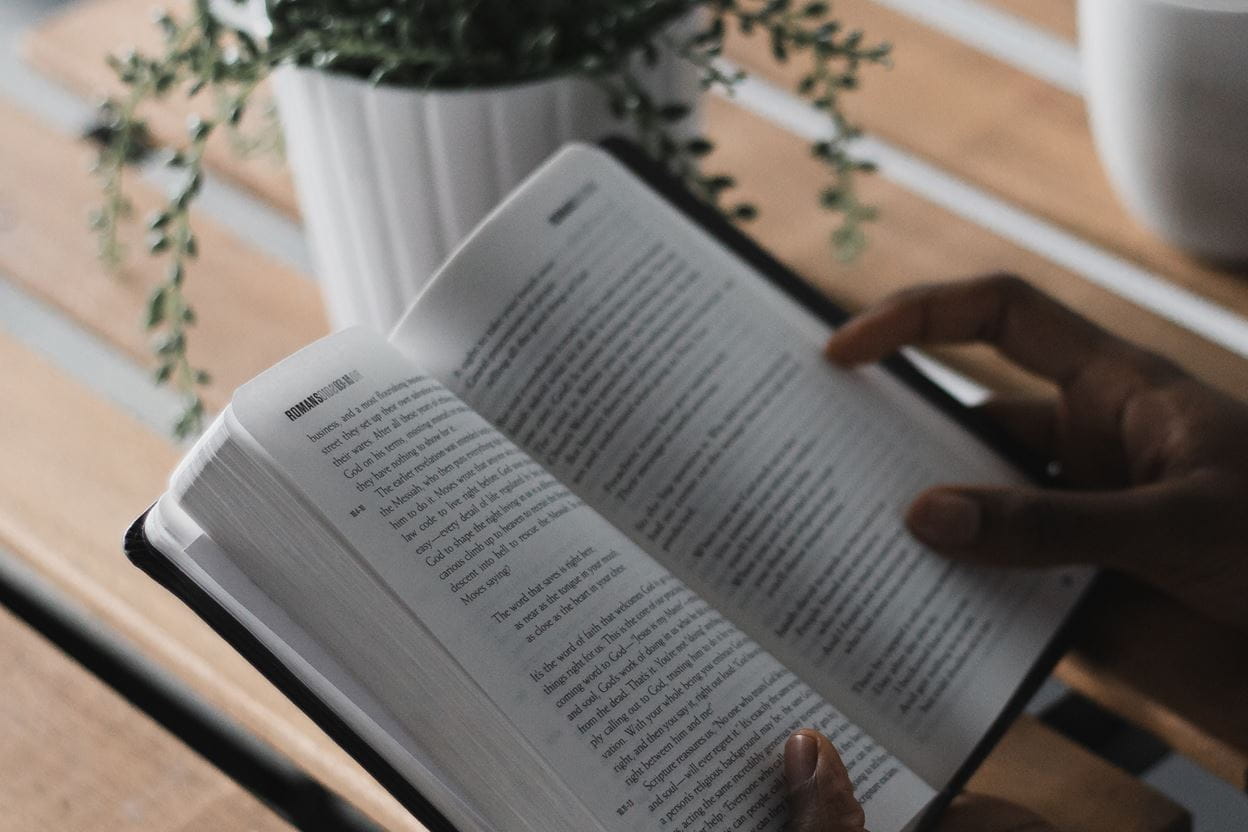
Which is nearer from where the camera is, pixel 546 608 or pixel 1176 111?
pixel 546 608

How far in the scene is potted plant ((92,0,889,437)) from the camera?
28.0 inches

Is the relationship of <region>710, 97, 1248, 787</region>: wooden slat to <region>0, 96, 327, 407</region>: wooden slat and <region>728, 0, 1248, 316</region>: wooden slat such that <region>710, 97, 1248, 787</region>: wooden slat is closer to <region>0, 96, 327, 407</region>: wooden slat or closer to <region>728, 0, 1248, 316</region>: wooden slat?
<region>728, 0, 1248, 316</region>: wooden slat

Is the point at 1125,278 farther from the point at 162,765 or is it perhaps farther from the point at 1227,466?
the point at 162,765

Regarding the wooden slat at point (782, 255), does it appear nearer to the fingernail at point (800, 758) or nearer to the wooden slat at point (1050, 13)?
the wooden slat at point (1050, 13)

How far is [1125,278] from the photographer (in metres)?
1.00

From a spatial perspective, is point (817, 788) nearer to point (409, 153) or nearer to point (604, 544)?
point (604, 544)

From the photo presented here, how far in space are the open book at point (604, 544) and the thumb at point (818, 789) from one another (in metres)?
0.01

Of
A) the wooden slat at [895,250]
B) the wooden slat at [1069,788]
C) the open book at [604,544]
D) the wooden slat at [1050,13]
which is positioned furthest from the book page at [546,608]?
the wooden slat at [1050,13]

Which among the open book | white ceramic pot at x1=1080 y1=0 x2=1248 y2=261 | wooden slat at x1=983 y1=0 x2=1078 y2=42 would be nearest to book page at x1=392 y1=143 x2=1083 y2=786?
the open book

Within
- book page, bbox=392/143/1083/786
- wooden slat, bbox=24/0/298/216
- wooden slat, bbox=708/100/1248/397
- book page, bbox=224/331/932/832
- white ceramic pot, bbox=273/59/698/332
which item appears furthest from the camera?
wooden slat, bbox=24/0/298/216

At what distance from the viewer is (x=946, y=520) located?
663 millimetres

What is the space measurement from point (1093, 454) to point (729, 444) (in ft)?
0.71

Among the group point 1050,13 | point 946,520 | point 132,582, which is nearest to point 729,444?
point 946,520

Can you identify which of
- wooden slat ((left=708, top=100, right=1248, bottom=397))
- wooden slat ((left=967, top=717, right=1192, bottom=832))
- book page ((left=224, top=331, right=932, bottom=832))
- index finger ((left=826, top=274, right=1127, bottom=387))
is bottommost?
wooden slat ((left=967, top=717, right=1192, bottom=832))
